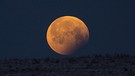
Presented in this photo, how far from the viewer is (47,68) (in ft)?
142

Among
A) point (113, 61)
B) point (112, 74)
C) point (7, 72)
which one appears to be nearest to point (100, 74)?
point (112, 74)

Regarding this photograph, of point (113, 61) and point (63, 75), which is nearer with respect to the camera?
point (63, 75)

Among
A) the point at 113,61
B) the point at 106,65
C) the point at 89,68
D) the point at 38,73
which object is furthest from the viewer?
the point at 113,61

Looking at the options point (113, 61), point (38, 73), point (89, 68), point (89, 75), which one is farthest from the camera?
point (113, 61)

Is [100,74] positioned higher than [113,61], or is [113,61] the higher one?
[113,61]

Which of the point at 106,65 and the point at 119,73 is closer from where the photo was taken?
the point at 119,73

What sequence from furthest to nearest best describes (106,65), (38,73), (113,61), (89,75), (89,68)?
(113,61)
(106,65)
(89,68)
(38,73)
(89,75)

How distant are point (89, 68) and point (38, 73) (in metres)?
4.64

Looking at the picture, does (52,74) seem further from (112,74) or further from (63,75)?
(112,74)

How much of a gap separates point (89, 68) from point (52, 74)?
490 centimetres

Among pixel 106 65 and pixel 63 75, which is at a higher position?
pixel 106 65

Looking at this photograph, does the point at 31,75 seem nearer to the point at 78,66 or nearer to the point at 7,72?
the point at 7,72

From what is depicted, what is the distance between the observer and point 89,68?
4222 cm

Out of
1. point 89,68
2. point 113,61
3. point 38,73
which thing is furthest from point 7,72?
point 113,61
